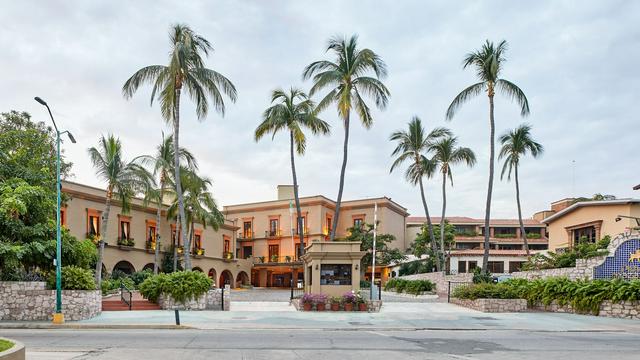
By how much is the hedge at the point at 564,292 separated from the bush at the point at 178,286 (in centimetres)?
1359

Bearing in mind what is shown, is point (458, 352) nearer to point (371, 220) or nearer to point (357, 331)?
point (357, 331)

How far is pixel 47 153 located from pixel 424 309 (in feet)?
68.2

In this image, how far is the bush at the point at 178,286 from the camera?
25781 millimetres

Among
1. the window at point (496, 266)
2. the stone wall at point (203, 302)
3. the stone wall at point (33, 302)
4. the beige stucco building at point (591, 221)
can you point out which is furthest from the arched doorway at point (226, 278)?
the stone wall at point (33, 302)

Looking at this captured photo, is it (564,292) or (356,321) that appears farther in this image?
(564,292)

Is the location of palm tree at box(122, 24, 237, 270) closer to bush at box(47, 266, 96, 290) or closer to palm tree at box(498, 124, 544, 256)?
bush at box(47, 266, 96, 290)

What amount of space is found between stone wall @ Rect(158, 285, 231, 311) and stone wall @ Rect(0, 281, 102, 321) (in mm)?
4548

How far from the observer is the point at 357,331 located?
63.0 ft

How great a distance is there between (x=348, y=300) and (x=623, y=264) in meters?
13.2

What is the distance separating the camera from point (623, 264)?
26312 mm

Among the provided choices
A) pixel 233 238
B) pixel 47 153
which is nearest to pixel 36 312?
pixel 47 153

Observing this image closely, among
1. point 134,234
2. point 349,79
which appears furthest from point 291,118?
point 134,234

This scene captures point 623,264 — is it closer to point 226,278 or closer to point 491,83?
point 491,83

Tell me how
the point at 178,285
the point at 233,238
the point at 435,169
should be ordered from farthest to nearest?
the point at 233,238, the point at 435,169, the point at 178,285
